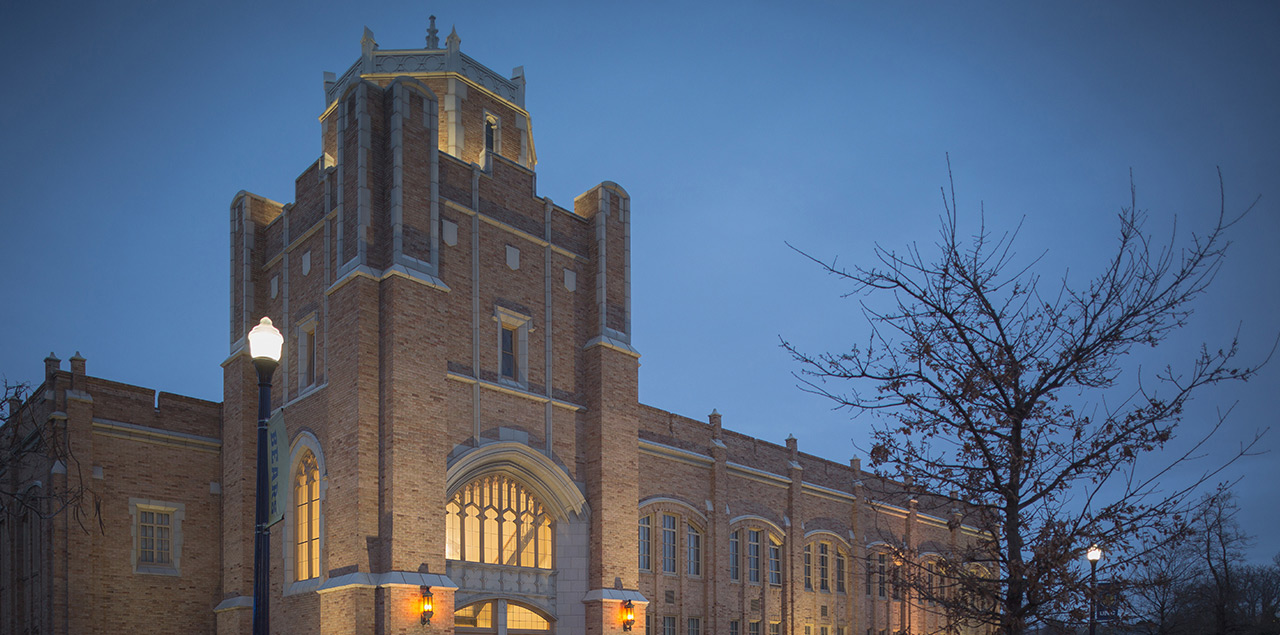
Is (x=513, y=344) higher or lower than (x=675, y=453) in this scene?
higher

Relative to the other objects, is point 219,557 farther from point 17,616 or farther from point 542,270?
point 542,270

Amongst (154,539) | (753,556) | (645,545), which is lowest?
(753,556)

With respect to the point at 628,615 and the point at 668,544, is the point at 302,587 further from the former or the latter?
the point at 668,544

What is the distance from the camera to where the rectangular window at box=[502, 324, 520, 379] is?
77.2 feet

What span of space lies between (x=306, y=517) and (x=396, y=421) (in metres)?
4.00

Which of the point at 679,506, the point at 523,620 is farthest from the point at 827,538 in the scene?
the point at 523,620

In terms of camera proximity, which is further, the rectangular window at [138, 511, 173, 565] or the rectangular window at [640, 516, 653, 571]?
the rectangular window at [640, 516, 653, 571]

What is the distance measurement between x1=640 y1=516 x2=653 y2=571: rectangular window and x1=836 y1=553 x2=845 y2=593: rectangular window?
34.8ft

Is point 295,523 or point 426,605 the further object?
point 295,523

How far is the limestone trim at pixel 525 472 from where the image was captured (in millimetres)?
21641

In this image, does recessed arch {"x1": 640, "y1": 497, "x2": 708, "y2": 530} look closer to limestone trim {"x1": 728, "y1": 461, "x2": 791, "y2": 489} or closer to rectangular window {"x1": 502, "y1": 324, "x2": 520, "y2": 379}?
limestone trim {"x1": 728, "y1": 461, "x2": 791, "y2": 489}

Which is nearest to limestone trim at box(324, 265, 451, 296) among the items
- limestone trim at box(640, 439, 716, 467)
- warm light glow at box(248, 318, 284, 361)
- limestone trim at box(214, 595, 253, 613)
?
limestone trim at box(214, 595, 253, 613)

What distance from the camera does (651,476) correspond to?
94.9ft

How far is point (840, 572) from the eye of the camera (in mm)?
36469
